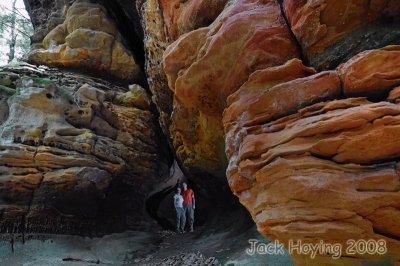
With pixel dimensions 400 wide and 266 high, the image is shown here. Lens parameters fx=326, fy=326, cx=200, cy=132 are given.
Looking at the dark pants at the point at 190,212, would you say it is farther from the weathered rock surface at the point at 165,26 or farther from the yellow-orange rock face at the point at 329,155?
the yellow-orange rock face at the point at 329,155

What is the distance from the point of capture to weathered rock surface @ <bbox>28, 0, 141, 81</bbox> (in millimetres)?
13883

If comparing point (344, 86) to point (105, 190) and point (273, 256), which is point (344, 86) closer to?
point (273, 256)

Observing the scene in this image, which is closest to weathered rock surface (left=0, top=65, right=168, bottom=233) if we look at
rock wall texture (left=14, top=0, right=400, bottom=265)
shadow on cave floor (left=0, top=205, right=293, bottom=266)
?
rock wall texture (left=14, top=0, right=400, bottom=265)

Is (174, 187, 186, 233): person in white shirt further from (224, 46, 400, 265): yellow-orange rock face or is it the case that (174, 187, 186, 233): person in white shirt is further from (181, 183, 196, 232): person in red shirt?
(224, 46, 400, 265): yellow-orange rock face

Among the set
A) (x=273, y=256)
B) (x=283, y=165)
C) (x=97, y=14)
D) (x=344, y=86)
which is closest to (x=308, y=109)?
(x=344, y=86)

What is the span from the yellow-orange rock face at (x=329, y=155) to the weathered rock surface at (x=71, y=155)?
6.74m

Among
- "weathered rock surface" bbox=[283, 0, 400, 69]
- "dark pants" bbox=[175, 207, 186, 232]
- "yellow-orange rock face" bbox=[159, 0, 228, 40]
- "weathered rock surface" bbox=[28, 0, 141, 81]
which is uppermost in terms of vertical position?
"weathered rock surface" bbox=[28, 0, 141, 81]

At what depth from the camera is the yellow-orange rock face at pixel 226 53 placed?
5.67 m

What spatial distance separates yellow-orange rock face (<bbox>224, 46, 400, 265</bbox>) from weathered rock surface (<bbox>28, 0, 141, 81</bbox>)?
10684mm

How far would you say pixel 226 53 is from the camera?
19.8ft

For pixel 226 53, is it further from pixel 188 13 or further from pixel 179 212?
pixel 179 212

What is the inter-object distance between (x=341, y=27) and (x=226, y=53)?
6.44ft

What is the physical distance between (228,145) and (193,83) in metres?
1.78

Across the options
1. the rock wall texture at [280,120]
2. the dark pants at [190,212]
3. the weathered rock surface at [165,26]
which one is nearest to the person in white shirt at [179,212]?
the dark pants at [190,212]
